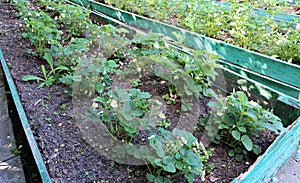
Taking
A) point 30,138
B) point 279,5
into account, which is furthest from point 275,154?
point 279,5

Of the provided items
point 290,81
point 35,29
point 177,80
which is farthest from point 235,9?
point 35,29

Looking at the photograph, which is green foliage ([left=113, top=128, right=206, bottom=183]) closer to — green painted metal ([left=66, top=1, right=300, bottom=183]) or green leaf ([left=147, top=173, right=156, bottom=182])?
green leaf ([left=147, top=173, right=156, bottom=182])

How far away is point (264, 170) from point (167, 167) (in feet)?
2.10

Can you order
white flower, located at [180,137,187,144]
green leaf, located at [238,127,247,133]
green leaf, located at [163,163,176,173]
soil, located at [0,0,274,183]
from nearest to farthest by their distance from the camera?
green leaf, located at [163,163,176,173] → white flower, located at [180,137,187,144] → soil, located at [0,0,274,183] → green leaf, located at [238,127,247,133]

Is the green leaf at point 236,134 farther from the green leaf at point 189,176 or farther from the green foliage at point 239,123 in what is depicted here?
the green leaf at point 189,176

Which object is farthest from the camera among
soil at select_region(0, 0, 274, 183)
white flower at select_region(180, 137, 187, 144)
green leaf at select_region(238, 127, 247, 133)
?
green leaf at select_region(238, 127, 247, 133)

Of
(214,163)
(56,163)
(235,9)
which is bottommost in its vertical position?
(56,163)

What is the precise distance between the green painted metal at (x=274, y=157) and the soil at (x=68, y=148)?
112 mm

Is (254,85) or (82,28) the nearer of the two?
(254,85)

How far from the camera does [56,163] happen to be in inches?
63.4

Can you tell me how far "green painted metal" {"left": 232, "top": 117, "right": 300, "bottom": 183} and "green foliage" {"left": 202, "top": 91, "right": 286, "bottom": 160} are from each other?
9 centimetres

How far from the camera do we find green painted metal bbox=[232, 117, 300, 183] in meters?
1.45

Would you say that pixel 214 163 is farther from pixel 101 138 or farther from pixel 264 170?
pixel 101 138

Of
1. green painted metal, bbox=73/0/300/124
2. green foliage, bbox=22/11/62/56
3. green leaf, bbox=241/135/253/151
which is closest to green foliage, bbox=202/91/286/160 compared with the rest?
green leaf, bbox=241/135/253/151
